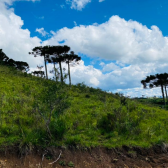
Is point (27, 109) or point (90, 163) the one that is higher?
point (27, 109)

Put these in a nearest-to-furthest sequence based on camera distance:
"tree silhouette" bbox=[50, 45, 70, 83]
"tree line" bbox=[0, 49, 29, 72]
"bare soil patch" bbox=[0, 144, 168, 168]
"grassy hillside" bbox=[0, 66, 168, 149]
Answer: "bare soil patch" bbox=[0, 144, 168, 168] < "grassy hillside" bbox=[0, 66, 168, 149] < "tree silhouette" bbox=[50, 45, 70, 83] < "tree line" bbox=[0, 49, 29, 72]

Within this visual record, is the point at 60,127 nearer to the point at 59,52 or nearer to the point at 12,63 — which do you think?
the point at 59,52

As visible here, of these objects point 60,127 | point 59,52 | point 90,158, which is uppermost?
point 59,52

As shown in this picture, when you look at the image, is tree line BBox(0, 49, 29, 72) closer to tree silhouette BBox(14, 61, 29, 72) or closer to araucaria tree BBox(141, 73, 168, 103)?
tree silhouette BBox(14, 61, 29, 72)

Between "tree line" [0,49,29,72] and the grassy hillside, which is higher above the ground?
"tree line" [0,49,29,72]

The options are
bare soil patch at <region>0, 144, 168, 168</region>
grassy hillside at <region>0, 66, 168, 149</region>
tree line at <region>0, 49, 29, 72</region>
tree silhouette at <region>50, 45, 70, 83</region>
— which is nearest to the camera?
bare soil patch at <region>0, 144, 168, 168</region>

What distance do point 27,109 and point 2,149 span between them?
11.8 feet

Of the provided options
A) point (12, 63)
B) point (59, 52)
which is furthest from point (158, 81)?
point (12, 63)

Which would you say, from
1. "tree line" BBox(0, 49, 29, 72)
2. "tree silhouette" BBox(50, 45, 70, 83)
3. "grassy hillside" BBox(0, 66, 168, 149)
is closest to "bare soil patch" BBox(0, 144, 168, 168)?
"grassy hillside" BBox(0, 66, 168, 149)

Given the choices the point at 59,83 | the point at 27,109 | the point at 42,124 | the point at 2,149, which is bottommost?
the point at 2,149

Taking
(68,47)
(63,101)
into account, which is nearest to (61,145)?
(63,101)

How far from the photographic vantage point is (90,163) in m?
6.40

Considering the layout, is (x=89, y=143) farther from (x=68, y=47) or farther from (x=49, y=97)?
(x=68, y=47)

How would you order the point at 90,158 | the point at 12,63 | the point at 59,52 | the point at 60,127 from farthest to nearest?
1. the point at 12,63
2. the point at 59,52
3. the point at 60,127
4. the point at 90,158
